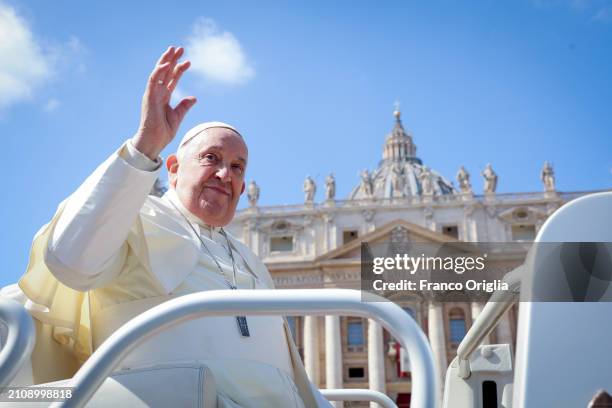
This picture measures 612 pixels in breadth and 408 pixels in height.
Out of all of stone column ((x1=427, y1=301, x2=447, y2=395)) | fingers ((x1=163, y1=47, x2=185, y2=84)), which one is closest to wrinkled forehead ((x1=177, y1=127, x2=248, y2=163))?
fingers ((x1=163, y1=47, x2=185, y2=84))

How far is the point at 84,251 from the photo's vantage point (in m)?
2.13

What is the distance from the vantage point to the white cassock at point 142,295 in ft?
6.93

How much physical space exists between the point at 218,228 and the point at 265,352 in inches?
32.2

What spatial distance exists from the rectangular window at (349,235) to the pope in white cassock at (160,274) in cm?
3120

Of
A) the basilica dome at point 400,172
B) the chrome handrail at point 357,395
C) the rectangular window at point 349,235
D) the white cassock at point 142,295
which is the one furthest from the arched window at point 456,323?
the white cassock at point 142,295

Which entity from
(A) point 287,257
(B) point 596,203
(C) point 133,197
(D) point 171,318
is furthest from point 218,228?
(A) point 287,257

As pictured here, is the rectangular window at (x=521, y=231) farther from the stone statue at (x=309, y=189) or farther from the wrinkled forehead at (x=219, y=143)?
the wrinkled forehead at (x=219, y=143)

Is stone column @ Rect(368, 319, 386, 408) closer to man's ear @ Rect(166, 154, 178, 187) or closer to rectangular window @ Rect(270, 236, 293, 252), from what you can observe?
rectangular window @ Rect(270, 236, 293, 252)

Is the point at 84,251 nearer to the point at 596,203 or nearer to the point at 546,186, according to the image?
the point at 596,203

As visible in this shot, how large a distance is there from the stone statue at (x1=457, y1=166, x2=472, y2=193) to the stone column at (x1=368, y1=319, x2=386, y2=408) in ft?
28.0

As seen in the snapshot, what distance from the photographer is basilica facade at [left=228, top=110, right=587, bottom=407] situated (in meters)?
31.8

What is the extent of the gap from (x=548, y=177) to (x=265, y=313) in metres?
35.0

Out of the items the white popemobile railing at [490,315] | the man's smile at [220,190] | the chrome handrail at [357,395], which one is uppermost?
the man's smile at [220,190]

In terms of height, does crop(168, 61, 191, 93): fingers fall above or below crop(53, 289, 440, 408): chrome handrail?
above
